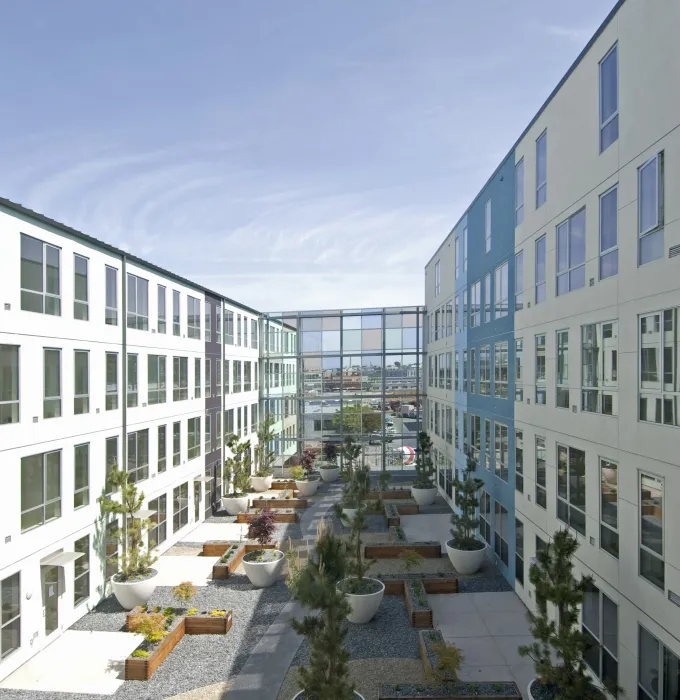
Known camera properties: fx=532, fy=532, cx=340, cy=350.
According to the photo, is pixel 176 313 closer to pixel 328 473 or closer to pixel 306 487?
pixel 306 487

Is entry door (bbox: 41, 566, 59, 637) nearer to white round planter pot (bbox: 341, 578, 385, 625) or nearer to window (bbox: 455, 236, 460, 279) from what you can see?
white round planter pot (bbox: 341, 578, 385, 625)

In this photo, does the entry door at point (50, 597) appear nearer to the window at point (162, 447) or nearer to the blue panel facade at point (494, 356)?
the window at point (162, 447)

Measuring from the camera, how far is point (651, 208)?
25.6ft

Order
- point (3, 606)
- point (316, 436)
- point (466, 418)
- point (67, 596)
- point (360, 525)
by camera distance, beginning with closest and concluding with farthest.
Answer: point (3, 606), point (67, 596), point (360, 525), point (466, 418), point (316, 436)

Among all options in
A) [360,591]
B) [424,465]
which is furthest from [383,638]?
[424,465]

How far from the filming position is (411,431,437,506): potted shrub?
2384 centimetres

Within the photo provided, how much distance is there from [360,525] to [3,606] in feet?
26.5

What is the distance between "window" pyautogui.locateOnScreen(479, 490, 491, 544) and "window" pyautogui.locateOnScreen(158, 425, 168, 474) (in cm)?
1066

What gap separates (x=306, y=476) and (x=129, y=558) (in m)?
14.2

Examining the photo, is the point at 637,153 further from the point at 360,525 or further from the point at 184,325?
the point at 184,325

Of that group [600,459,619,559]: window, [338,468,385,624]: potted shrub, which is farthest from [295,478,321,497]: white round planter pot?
[600,459,619,559]: window

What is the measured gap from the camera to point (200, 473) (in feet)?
69.4

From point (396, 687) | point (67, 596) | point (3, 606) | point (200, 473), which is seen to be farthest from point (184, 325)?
point (396, 687)

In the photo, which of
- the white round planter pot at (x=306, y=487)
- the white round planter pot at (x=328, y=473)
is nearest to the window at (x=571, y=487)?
the white round planter pot at (x=306, y=487)
